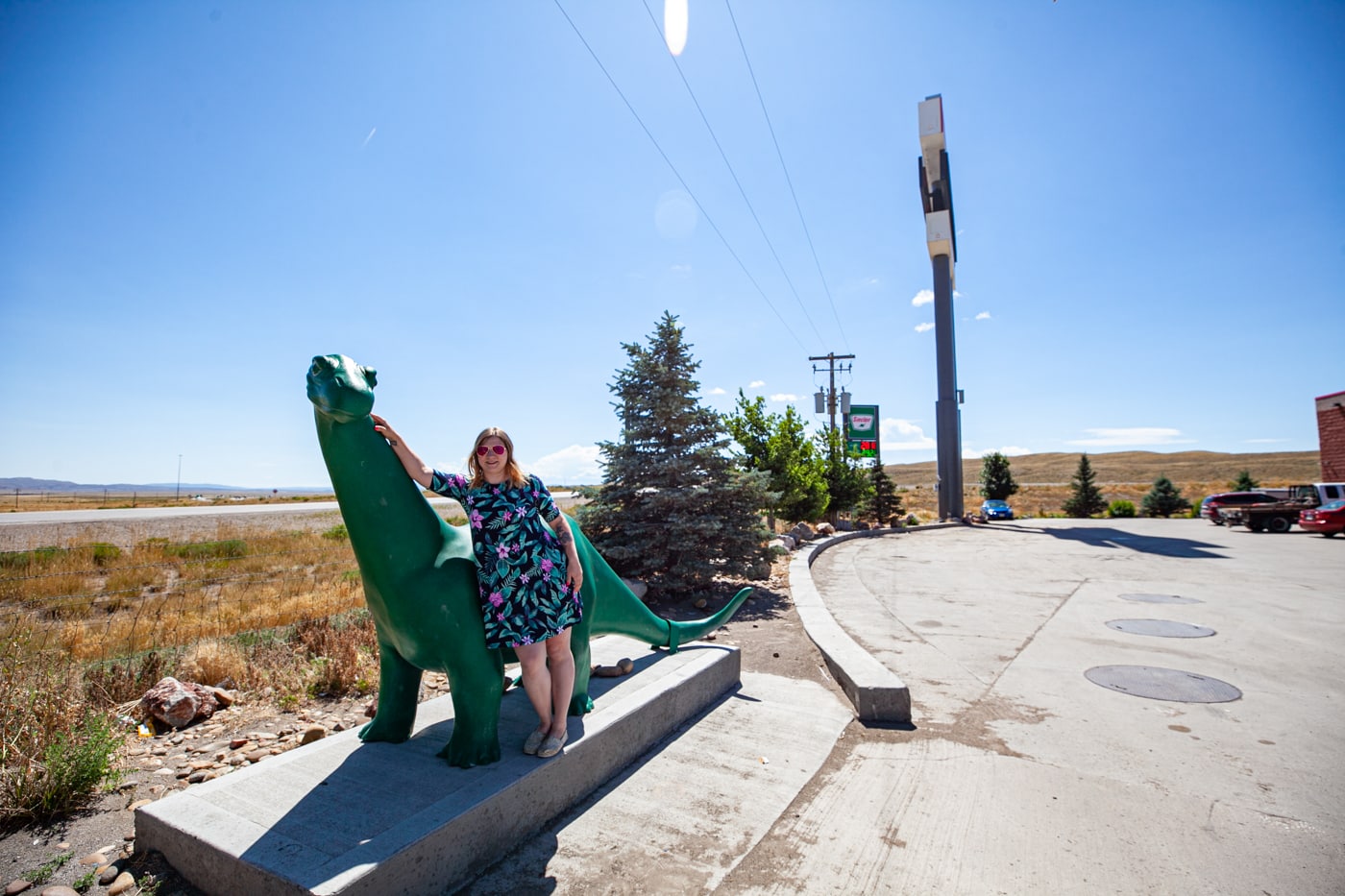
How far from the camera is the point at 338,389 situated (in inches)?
98.6

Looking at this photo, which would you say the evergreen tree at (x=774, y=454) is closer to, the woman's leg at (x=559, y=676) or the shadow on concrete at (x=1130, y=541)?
the shadow on concrete at (x=1130, y=541)

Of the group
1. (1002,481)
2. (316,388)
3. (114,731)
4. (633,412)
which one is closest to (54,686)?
(114,731)

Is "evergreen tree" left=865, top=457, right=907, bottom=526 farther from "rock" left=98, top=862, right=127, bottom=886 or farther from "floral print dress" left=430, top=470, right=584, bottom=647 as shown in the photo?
"rock" left=98, top=862, right=127, bottom=886

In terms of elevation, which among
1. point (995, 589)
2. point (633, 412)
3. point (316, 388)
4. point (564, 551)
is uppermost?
point (633, 412)

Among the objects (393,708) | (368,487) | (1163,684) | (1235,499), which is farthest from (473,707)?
(1235,499)

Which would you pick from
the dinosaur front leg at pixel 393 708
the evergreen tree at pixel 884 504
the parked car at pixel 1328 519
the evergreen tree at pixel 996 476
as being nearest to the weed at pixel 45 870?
the dinosaur front leg at pixel 393 708

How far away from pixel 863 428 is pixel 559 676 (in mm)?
26091

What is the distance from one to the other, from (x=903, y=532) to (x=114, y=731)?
69.0ft

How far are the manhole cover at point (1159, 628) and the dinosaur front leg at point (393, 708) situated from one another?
721 centimetres

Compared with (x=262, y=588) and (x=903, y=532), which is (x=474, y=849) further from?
(x=903, y=532)

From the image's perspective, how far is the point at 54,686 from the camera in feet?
11.6

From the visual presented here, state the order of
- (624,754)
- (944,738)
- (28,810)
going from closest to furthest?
(28,810) → (624,754) → (944,738)

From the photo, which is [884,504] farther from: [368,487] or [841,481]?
[368,487]

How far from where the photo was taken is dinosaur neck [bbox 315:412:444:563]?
2637 millimetres
